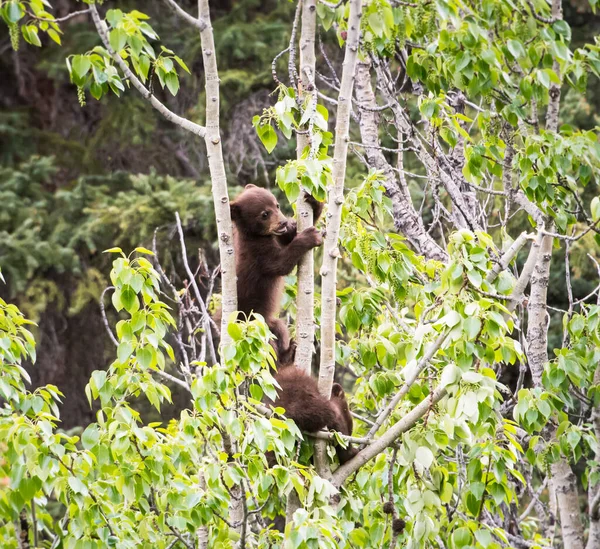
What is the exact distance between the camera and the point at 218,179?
3461 mm

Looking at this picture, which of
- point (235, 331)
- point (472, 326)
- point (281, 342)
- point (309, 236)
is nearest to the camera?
point (472, 326)

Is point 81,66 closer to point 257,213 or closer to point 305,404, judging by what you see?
point 305,404

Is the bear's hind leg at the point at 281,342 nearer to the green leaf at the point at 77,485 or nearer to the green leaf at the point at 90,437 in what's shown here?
the green leaf at the point at 90,437

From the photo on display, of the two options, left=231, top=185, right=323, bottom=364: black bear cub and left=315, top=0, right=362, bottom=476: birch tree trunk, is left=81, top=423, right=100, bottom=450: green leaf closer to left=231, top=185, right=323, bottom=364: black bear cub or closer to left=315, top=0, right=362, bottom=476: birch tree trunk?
left=315, top=0, right=362, bottom=476: birch tree trunk

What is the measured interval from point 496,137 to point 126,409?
2076 mm

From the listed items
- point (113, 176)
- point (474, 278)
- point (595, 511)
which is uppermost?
point (113, 176)

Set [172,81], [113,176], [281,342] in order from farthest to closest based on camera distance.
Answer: [113,176] < [281,342] < [172,81]

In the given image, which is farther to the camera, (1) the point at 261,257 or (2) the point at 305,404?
(1) the point at 261,257

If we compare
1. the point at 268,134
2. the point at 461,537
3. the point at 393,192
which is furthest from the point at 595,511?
the point at 268,134

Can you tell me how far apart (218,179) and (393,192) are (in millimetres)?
1816

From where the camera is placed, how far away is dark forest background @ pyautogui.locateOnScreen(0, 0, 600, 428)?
8.87 m

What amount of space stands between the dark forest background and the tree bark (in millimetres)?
3349

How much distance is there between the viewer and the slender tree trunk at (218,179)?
337cm

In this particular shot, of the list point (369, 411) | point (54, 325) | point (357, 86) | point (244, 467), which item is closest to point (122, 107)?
point (54, 325)
